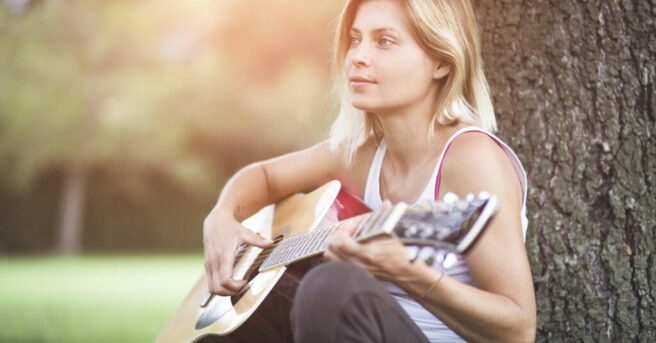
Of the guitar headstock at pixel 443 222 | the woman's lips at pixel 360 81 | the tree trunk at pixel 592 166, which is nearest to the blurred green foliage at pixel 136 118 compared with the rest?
the tree trunk at pixel 592 166

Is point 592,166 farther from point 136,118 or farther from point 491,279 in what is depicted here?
point 136,118

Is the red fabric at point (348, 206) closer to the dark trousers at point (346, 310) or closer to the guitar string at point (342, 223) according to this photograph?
the guitar string at point (342, 223)

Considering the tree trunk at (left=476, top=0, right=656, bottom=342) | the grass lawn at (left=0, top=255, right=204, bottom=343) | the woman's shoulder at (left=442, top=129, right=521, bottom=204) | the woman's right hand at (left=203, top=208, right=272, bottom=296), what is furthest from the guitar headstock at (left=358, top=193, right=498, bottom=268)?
the grass lawn at (left=0, top=255, right=204, bottom=343)

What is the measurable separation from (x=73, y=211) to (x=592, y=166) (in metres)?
17.2

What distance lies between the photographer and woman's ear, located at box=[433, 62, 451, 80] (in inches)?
91.0

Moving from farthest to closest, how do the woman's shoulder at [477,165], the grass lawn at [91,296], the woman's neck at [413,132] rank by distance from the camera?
the grass lawn at [91,296], the woman's neck at [413,132], the woman's shoulder at [477,165]

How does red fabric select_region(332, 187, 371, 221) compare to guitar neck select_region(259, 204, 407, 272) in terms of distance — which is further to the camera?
red fabric select_region(332, 187, 371, 221)

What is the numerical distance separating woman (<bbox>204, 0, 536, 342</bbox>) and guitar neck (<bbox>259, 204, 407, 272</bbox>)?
→ 0.14ft

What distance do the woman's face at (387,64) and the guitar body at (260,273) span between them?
0.97 ft

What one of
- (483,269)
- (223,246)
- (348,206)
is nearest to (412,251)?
(483,269)

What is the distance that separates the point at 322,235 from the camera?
204 centimetres

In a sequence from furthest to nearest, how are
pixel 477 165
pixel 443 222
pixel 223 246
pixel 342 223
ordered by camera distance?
pixel 223 246
pixel 477 165
pixel 342 223
pixel 443 222

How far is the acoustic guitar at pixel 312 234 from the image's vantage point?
65.5 inches

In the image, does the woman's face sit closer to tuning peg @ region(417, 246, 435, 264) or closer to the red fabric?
the red fabric
